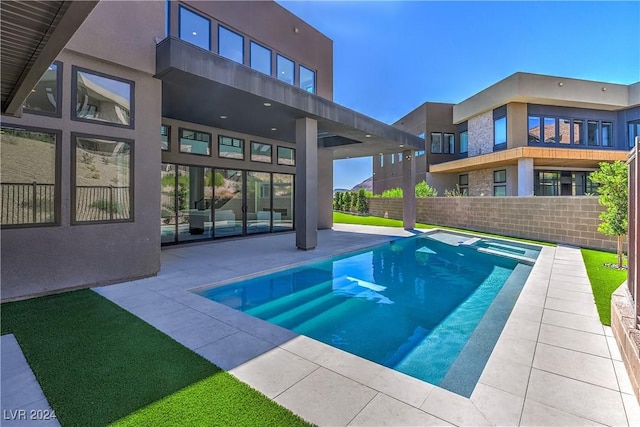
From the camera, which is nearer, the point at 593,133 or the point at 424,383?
the point at 424,383

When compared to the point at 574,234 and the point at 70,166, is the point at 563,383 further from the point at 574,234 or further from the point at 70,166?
the point at 574,234

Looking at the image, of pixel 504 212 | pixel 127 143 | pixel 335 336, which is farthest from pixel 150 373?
pixel 504 212

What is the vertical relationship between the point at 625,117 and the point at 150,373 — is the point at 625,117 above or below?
above

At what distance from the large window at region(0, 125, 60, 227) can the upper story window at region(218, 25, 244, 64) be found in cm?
640

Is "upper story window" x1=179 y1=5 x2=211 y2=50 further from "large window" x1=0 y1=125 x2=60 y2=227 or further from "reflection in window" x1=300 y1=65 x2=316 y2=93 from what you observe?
"large window" x1=0 y1=125 x2=60 y2=227

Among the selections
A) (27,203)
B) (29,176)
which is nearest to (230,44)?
(29,176)

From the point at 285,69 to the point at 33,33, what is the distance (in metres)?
10.6

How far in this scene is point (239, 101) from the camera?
7500 mm

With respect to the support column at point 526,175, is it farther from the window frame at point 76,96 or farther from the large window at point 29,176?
the large window at point 29,176

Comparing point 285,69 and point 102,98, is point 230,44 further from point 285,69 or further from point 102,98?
point 102,98

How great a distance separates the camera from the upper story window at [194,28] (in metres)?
8.89

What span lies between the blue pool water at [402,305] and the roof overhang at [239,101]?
4116 millimetres

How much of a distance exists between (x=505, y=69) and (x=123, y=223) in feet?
72.2

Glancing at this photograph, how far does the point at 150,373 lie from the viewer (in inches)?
112
